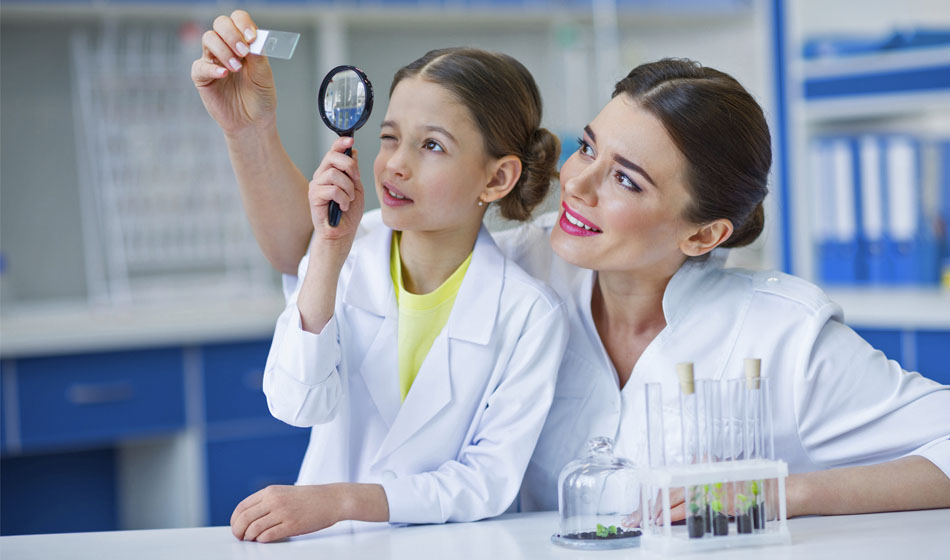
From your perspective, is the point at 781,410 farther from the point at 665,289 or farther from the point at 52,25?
the point at 52,25

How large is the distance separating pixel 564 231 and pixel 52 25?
2.46 m

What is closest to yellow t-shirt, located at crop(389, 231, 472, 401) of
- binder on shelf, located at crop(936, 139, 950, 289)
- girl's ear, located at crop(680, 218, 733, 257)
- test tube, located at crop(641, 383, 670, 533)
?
girl's ear, located at crop(680, 218, 733, 257)

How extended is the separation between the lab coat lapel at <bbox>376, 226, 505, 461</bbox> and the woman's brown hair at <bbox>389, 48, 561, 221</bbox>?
0.21 meters

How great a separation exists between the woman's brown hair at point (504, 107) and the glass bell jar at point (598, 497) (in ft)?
1.80

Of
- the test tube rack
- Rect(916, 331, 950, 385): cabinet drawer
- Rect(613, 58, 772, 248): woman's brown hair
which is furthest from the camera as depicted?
Rect(916, 331, 950, 385): cabinet drawer

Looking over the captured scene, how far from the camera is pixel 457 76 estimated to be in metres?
1.51

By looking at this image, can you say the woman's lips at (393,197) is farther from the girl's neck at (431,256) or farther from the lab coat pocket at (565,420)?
the lab coat pocket at (565,420)

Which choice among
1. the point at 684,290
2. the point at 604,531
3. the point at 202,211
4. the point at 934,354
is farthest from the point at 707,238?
the point at 202,211

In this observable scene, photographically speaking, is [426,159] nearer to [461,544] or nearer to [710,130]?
[710,130]

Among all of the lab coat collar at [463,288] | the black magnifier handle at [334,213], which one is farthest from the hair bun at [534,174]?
the black magnifier handle at [334,213]

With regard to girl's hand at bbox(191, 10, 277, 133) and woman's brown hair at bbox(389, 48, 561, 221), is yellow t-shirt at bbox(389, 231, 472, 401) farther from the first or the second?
girl's hand at bbox(191, 10, 277, 133)

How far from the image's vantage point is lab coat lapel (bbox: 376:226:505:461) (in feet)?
4.58

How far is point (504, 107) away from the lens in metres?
1.55

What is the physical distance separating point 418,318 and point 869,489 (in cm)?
65
